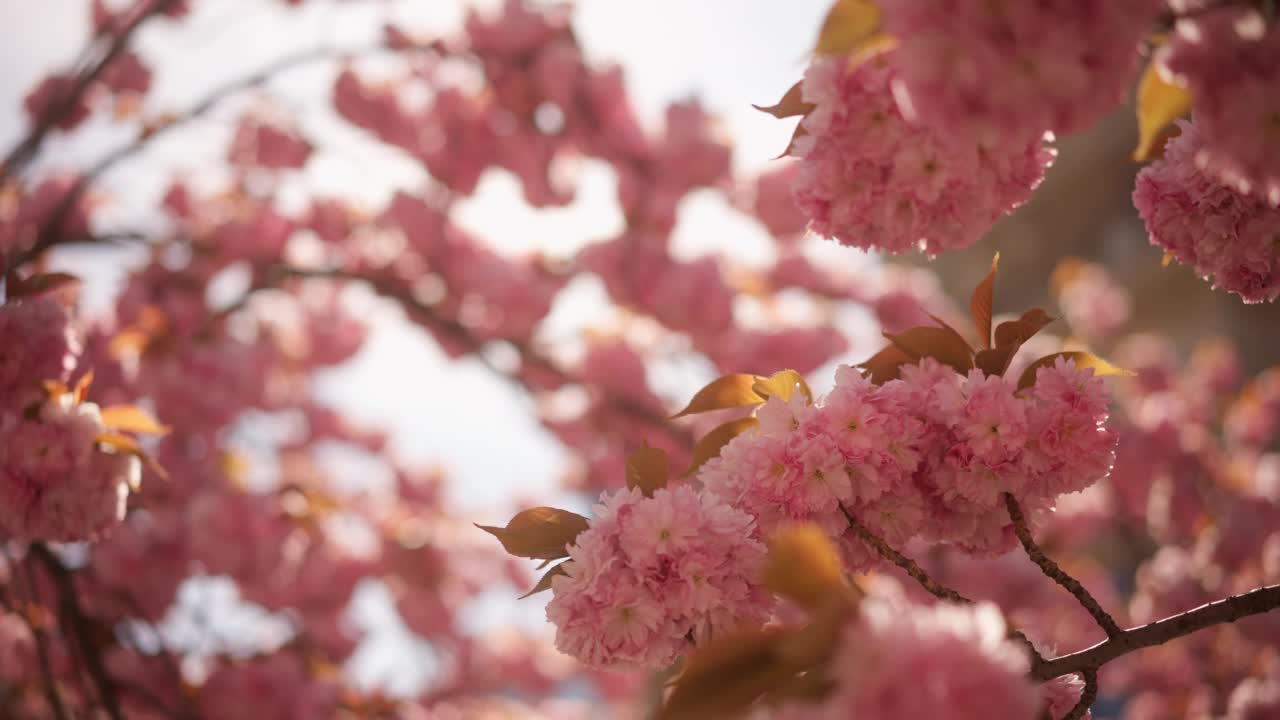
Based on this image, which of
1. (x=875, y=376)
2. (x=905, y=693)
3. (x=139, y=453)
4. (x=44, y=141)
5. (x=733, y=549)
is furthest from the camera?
(x=44, y=141)

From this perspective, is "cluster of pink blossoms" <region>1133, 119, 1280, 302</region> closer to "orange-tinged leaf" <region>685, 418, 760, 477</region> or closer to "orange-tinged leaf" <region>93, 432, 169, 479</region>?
"orange-tinged leaf" <region>685, 418, 760, 477</region>

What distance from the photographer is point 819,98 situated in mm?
573

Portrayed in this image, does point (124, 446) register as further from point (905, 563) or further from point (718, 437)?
point (905, 563)

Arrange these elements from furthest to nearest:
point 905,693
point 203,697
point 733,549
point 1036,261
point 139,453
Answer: point 1036,261 → point 203,697 → point 139,453 → point 733,549 → point 905,693

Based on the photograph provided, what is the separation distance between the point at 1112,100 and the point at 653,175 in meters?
1.98

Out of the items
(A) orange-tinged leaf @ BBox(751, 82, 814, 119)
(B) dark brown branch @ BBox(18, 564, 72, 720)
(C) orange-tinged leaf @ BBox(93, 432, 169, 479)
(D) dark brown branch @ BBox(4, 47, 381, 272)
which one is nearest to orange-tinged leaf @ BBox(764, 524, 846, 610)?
(A) orange-tinged leaf @ BBox(751, 82, 814, 119)

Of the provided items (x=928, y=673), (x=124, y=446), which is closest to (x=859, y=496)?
(x=928, y=673)

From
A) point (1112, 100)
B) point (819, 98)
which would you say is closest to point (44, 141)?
point (819, 98)

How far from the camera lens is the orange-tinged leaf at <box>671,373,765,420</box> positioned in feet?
2.10

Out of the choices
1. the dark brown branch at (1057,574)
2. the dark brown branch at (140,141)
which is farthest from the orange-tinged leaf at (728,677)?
the dark brown branch at (140,141)

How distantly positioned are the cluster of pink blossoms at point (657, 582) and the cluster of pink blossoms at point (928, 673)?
18cm

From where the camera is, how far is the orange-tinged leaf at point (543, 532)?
22.9 inches

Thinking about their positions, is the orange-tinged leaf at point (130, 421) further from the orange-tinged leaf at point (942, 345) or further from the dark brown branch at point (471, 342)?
the dark brown branch at point (471, 342)

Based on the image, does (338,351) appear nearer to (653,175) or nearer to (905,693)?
(653,175)
